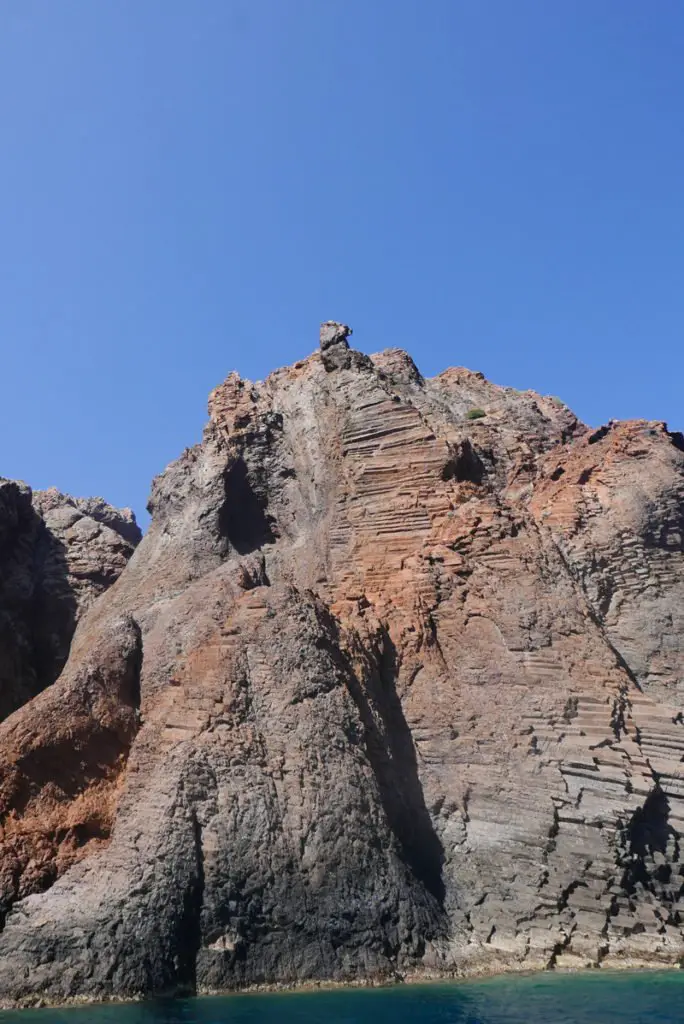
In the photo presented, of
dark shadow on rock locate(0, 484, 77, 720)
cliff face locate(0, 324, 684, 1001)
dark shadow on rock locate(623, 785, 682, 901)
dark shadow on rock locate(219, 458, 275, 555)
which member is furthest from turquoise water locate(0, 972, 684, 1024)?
dark shadow on rock locate(0, 484, 77, 720)

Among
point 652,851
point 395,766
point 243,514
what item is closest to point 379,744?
point 395,766

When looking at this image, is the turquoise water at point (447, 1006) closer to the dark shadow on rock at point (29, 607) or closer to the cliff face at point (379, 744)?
the cliff face at point (379, 744)

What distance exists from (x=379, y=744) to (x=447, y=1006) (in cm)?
549

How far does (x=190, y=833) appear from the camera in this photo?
13703 mm

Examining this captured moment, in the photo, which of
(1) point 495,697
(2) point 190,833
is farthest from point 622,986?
(2) point 190,833

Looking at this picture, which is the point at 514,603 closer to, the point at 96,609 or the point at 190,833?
the point at 190,833

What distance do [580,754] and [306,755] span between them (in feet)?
17.4

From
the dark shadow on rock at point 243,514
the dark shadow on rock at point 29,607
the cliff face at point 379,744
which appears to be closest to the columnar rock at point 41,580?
the dark shadow on rock at point 29,607

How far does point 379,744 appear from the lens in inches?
642

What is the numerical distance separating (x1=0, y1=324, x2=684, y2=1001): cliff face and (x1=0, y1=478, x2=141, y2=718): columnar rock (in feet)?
11.6

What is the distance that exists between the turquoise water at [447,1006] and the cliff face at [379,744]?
695 millimetres

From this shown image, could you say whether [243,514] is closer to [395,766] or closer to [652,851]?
[395,766]

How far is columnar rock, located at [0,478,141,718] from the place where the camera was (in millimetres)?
24188

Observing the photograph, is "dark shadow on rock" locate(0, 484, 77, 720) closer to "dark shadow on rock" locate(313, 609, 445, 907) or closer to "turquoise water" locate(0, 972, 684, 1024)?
"dark shadow on rock" locate(313, 609, 445, 907)
